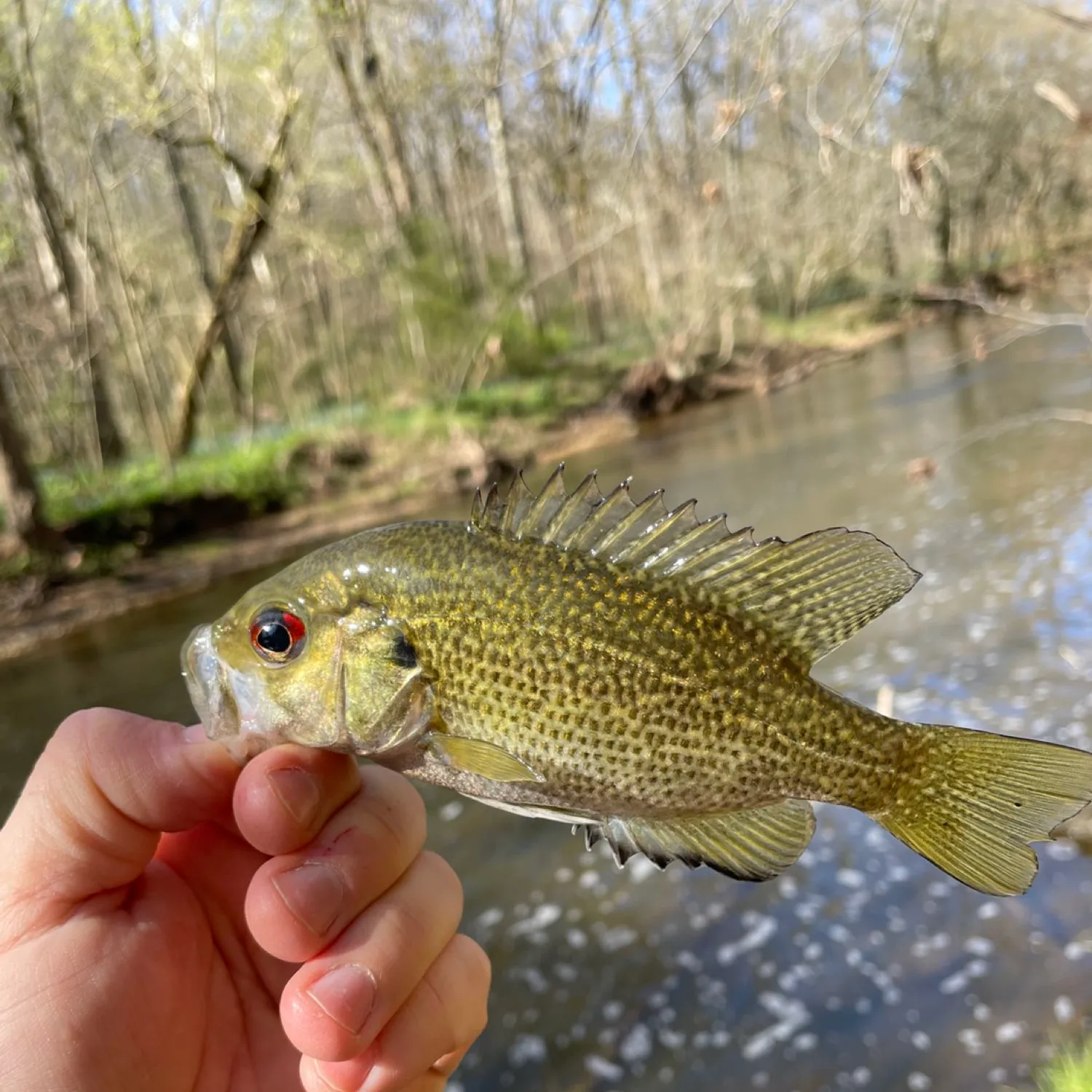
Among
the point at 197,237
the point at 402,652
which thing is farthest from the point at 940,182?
the point at 197,237

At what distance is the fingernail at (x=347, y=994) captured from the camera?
1623 mm

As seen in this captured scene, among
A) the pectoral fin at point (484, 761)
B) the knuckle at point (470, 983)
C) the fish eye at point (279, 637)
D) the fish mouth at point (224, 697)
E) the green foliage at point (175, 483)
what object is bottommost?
the green foliage at point (175, 483)

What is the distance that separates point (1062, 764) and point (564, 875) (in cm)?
542

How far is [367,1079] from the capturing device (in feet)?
5.85

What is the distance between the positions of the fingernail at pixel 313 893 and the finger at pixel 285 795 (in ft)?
0.21

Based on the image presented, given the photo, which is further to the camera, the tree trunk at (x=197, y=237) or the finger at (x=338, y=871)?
the tree trunk at (x=197, y=237)

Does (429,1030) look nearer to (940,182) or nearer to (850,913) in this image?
(850,913)

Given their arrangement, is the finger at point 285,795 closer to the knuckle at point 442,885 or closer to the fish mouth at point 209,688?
the fish mouth at point 209,688

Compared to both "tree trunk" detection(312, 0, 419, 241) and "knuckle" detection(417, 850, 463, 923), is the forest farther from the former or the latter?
"knuckle" detection(417, 850, 463, 923)

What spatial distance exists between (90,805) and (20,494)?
14.3 m

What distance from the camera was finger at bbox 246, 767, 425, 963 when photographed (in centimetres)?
164

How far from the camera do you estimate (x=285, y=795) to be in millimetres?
1631

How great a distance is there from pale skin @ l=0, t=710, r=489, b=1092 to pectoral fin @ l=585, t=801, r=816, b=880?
2.19ft

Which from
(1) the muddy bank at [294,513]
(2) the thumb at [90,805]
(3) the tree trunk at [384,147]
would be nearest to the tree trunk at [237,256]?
(1) the muddy bank at [294,513]
